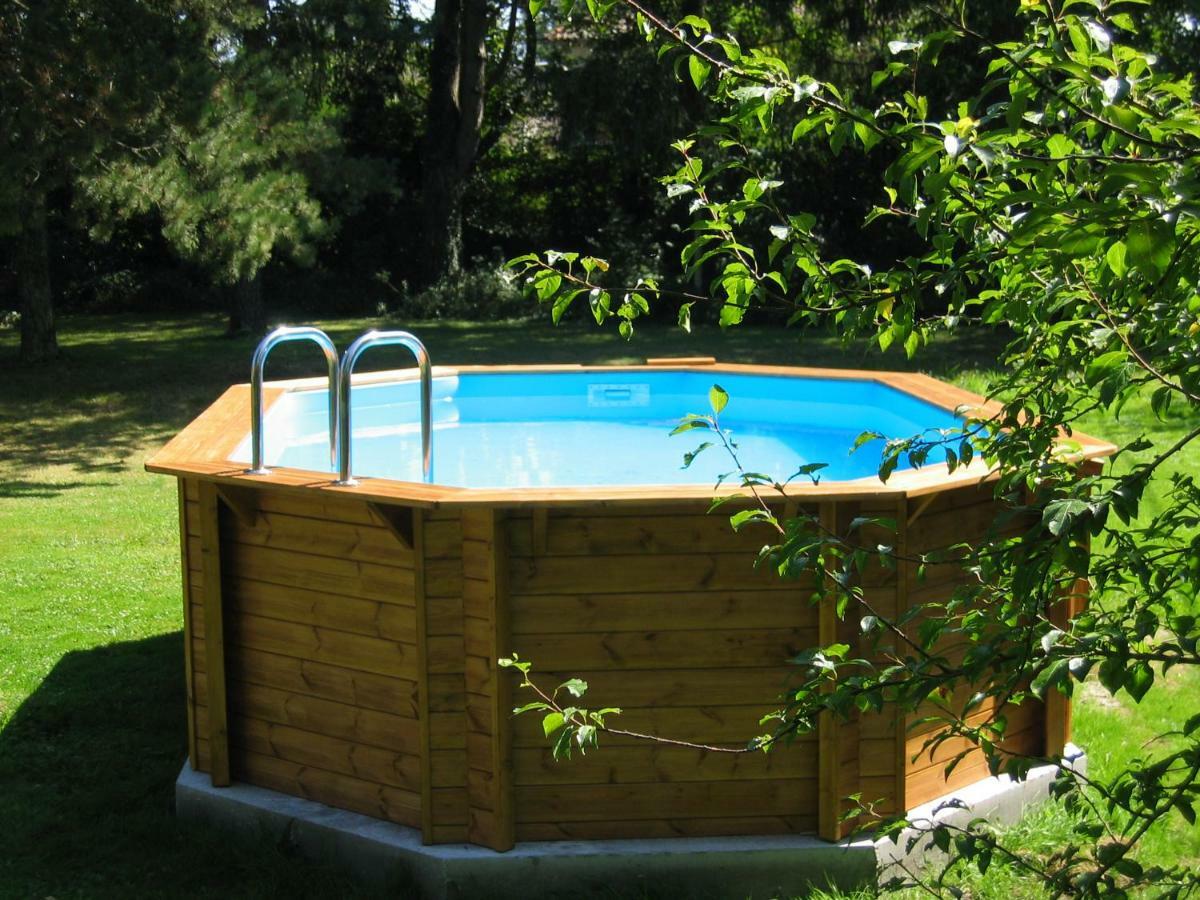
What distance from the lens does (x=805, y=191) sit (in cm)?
1856

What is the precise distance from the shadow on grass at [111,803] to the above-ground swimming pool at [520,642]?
11.7 inches

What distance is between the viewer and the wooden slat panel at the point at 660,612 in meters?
4.07

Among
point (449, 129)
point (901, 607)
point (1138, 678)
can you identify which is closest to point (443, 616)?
point (901, 607)

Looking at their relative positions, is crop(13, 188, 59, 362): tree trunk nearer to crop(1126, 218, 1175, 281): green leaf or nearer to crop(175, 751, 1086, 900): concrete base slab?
crop(175, 751, 1086, 900): concrete base slab

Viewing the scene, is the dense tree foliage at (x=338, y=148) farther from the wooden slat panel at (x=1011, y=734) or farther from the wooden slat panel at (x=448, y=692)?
the wooden slat panel at (x=448, y=692)

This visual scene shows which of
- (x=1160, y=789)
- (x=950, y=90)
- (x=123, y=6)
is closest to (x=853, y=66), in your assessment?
(x=950, y=90)

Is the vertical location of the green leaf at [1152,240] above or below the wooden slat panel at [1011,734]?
above

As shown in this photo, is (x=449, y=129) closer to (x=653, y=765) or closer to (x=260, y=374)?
(x=260, y=374)

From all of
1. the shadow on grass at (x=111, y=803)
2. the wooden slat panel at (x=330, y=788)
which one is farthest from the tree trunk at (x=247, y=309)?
the wooden slat panel at (x=330, y=788)

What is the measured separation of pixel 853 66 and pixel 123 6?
30.8 feet

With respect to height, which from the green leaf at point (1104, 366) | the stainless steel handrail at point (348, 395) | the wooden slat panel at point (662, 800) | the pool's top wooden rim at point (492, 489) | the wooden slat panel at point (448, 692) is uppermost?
the green leaf at point (1104, 366)

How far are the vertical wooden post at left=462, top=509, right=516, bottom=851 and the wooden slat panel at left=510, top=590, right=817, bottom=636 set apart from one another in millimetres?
91

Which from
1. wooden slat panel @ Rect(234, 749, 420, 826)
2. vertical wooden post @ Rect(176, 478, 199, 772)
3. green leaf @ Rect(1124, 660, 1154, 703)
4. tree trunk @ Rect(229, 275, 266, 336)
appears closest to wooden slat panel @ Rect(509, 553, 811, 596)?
wooden slat panel @ Rect(234, 749, 420, 826)

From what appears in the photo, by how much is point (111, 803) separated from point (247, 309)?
40.2 ft
